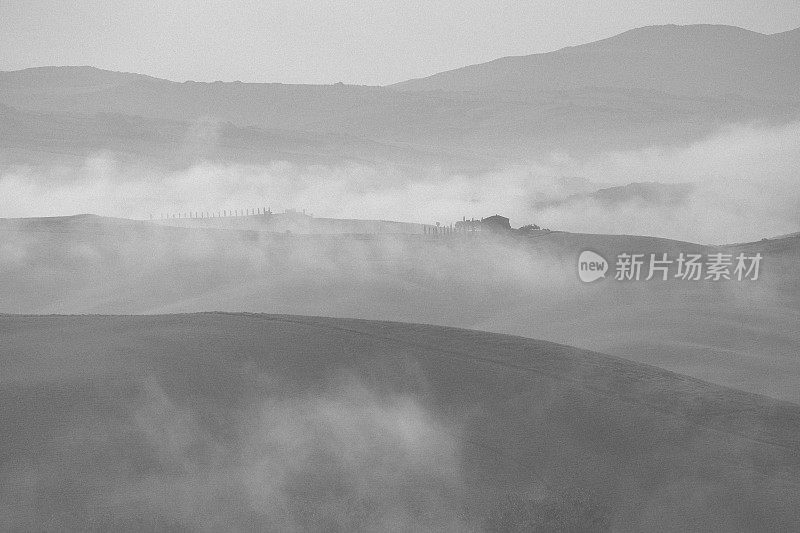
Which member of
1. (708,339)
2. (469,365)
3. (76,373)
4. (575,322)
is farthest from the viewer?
(575,322)

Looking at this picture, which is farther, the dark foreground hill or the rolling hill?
the rolling hill

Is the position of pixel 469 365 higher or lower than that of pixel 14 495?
higher

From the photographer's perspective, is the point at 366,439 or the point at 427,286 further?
the point at 427,286

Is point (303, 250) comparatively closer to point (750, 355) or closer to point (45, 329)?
point (750, 355)

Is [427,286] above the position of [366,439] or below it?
below

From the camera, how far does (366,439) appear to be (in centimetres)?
1041

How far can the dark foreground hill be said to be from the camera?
8.81 metres

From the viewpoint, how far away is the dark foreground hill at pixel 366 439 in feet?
28.9

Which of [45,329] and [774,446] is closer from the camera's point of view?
[774,446]

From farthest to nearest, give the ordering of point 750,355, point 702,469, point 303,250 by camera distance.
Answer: point 303,250, point 750,355, point 702,469

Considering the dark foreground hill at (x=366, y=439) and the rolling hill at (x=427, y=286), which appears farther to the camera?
the rolling hill at (x=427, y=286)

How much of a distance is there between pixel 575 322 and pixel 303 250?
69.5ft

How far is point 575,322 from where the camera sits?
3978cm

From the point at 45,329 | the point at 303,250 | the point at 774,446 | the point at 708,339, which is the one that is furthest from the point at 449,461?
the point at 303,250
